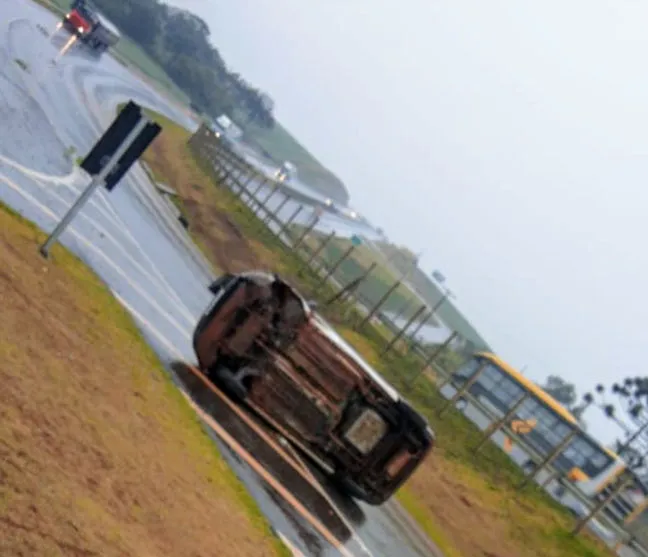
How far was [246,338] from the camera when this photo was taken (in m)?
13.3

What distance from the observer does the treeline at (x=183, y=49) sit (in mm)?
96938

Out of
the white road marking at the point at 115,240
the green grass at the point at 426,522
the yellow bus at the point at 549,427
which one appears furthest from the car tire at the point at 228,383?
the yellow bus at the point at 549,427

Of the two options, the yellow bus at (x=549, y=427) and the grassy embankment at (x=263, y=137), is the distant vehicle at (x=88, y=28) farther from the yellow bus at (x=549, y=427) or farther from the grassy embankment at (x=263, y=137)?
the yellow bus at (x=549, y=427)

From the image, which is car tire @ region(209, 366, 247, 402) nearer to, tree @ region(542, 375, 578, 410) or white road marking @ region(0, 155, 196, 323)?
white road marking @ region(0, 155, 196, 323)

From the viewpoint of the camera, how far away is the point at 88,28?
54.9 meters

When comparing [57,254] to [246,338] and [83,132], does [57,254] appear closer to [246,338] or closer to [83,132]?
[246,338]

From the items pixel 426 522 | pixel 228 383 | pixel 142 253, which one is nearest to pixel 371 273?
pixel 142 253

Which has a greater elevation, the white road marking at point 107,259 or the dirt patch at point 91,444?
the dirt patch at point 91,444

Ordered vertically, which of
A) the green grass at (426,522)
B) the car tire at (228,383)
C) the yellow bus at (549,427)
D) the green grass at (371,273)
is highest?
the yellow bus at (549,427)

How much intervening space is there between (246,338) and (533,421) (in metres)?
27.0

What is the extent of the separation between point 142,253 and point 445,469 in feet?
33.7

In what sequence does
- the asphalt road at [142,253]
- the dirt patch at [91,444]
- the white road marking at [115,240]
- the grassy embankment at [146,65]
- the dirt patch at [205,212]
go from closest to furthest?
the dirt patch at [91,444] < the asphalt road at [142,253] < the white road marking at [115,240] < the dirt patch at [205,212] < the grassy embankment at [146,65]

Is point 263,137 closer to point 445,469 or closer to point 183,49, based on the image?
point 183,49

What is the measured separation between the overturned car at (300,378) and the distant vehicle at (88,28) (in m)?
44.7
